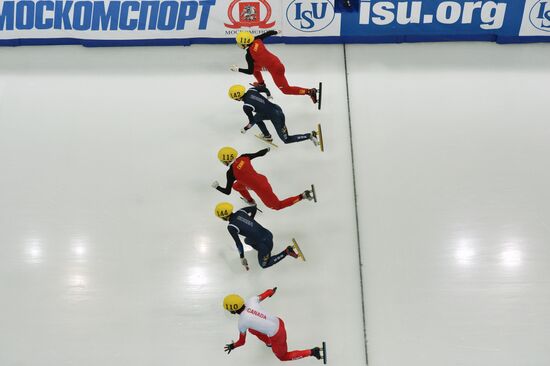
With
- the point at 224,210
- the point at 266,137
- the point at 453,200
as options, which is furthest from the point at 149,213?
the point at 453,200

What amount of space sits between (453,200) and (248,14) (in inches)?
178

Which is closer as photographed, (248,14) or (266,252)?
(266,252)

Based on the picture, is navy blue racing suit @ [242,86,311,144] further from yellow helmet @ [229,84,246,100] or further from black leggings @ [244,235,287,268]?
black leggings @ [244,235,287,268]

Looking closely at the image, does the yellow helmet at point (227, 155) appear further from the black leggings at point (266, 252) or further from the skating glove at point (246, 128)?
the skating glove at point (246, 128)

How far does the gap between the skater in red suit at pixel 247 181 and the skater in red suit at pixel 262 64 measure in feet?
5.59

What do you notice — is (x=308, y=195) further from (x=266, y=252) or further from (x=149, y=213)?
(x=149, y=213)

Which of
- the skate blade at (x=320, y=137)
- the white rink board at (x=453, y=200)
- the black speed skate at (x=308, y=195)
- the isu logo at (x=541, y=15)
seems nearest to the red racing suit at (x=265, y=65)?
the skate blade at (x=320, y=137)

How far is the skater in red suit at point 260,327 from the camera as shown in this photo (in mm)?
6355

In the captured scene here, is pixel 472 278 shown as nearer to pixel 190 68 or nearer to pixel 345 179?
pixel 345 179

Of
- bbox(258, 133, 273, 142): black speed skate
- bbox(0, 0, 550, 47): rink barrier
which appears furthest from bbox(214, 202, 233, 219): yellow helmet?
bbox(0, 0, 550, 47): rink barrier

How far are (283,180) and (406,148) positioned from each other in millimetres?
1870

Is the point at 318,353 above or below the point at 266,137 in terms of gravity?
below

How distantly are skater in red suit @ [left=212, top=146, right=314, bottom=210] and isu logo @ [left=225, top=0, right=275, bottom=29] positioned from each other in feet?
10.6

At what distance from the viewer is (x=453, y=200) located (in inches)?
319
